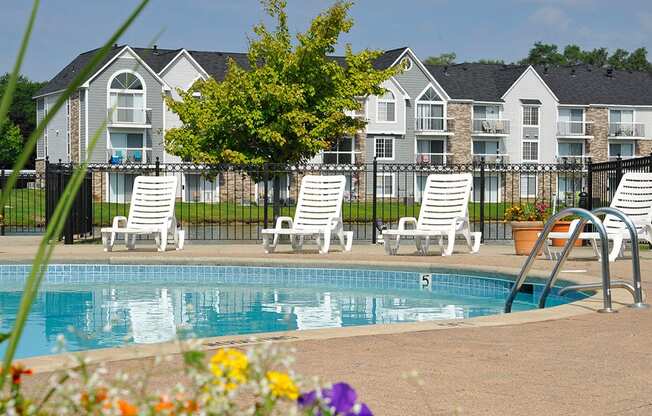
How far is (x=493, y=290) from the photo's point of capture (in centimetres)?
1145

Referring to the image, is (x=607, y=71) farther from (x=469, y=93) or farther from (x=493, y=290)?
(x=493, y=290)

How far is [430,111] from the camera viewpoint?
58.6 meters

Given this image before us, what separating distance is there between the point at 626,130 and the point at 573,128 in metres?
3.93

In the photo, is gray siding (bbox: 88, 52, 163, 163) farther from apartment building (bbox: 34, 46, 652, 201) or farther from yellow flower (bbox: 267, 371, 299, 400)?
yellow flower (bbox: 267, 371, 299, 400)

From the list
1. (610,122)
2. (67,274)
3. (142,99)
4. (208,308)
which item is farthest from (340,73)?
(610,122)

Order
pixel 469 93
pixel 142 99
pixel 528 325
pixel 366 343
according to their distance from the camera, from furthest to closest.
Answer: pixel 469 93 < pixel 142 99 < pixel 528 325 < pixel 366 343

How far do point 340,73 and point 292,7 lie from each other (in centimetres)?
219

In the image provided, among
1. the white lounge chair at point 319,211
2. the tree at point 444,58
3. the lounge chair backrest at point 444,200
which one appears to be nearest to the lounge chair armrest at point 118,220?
the white lounge chair at point 319,211

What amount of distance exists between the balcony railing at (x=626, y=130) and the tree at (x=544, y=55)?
33.1 metres

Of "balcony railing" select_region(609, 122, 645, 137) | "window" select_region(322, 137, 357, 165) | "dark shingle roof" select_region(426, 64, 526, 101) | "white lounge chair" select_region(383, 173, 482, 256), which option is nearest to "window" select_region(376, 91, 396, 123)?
"window" select_region(322, 137, 357, 165)

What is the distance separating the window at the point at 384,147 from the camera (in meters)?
56.8

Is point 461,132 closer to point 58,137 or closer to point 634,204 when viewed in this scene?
point 58,137

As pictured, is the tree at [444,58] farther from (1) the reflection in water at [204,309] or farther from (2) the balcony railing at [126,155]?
(1) the reflection in water at [204,309]

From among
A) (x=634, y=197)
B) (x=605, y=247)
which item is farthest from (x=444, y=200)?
(x=605, y=247)
